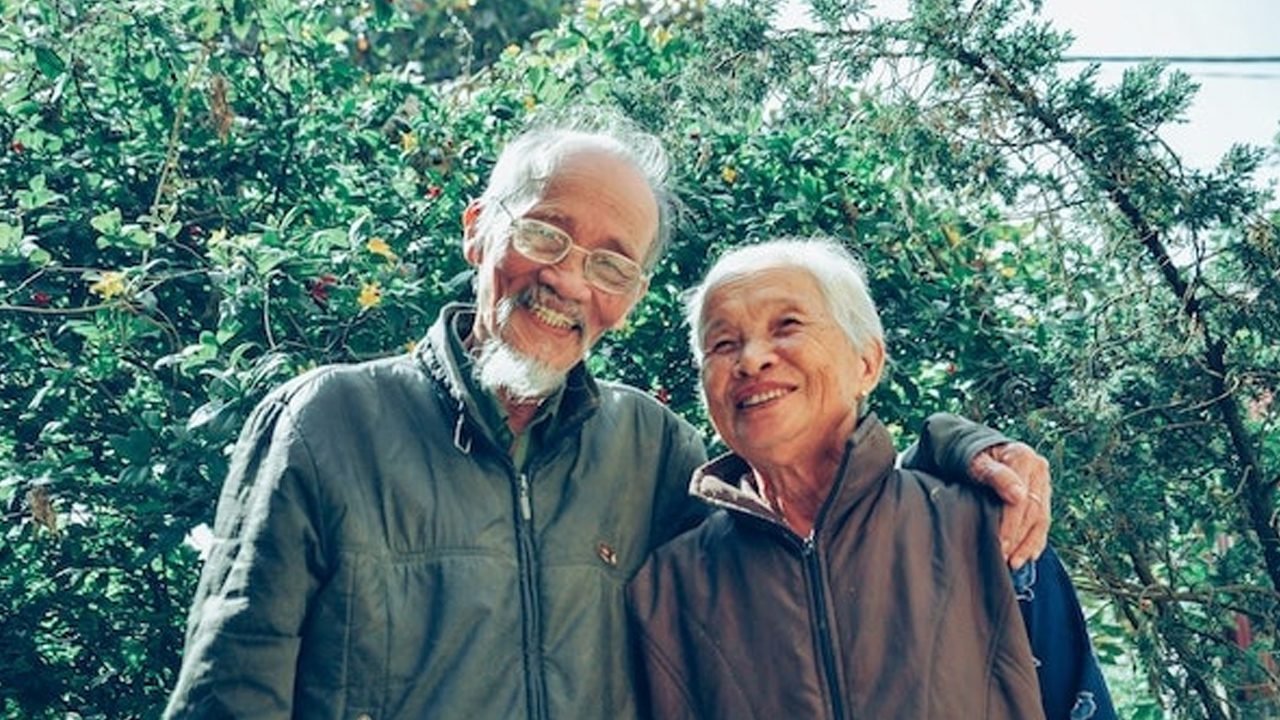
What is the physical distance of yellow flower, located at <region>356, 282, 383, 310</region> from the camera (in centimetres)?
328

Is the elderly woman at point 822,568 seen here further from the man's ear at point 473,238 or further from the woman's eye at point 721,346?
the man's ear at point 473,238

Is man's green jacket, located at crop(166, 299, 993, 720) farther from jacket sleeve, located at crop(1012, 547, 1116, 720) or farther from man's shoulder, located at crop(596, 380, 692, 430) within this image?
jacket sleeve, located at crop(1012, 547, 1116, 720)

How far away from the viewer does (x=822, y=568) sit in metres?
2.33

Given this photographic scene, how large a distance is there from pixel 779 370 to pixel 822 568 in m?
0.36

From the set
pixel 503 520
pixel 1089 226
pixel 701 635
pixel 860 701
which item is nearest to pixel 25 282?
pixel 503 520

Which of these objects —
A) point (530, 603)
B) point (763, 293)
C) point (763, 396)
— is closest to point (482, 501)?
point (530, 603)

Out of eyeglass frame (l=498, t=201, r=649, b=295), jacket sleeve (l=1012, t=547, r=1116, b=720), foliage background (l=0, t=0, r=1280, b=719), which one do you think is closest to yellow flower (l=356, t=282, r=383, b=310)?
foliage background (l=0, t=0, r=1280, b=719)

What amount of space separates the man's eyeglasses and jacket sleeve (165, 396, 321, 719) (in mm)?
531

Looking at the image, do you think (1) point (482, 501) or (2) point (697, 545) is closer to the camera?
(1) point (482, 501)

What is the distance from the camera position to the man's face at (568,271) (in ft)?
7.80

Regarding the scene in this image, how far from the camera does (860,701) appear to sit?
222 centimetres

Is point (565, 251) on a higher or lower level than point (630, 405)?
higher

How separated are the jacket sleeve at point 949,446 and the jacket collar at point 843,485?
0.34 ft

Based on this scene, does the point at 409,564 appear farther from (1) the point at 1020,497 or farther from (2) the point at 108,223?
(2) the point at 108,223
